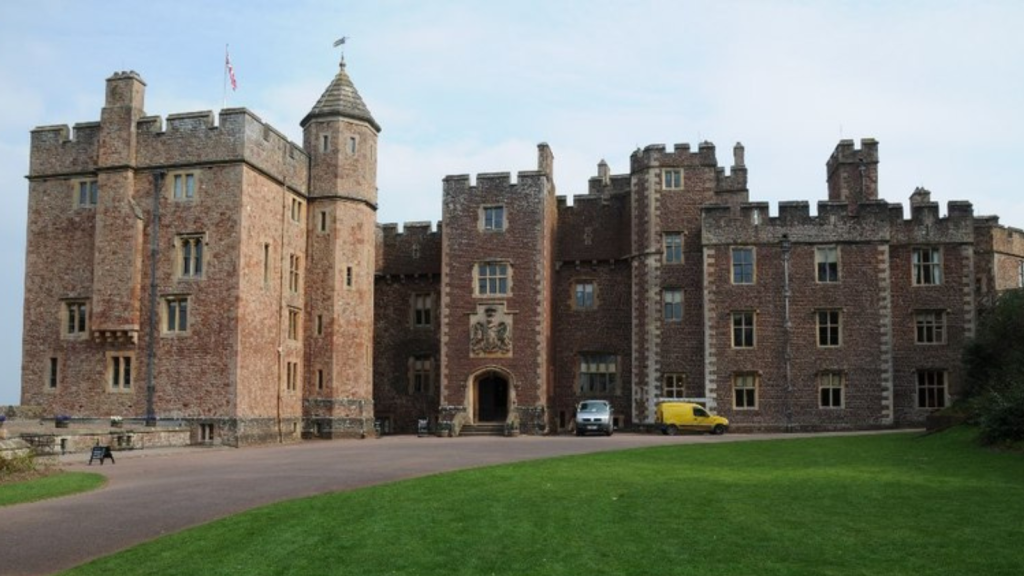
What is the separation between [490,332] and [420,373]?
219 inches

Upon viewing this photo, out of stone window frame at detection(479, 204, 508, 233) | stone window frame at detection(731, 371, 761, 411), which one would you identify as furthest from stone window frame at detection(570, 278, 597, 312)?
stone window frame at detection(731, 371, 761, 411)

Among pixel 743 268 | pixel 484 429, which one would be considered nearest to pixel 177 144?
pixel 484 429

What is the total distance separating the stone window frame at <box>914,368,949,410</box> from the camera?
41375mm

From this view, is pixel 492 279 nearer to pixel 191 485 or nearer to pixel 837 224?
pixel 837 224

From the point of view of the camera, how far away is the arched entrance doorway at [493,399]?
46125 mm

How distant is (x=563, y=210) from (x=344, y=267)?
1217 cm

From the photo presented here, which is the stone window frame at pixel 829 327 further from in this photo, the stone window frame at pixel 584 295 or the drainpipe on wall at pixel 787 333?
the stone window frame at pixel 584 295

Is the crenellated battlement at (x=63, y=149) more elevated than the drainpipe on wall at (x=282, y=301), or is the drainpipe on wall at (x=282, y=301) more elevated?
the crenellated battlement at (x=63, y=149)

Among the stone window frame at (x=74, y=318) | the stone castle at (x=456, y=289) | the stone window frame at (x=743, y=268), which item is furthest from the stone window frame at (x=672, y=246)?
the stone window frame at (x=74, y=318)

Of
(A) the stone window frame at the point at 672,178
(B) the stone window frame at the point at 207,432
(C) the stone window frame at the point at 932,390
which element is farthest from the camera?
(A) the stone window frame at the point at 672,178

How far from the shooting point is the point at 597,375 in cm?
4544

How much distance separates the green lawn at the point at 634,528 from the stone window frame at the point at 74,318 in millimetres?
22702

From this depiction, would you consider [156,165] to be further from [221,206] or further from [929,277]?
[929,277]

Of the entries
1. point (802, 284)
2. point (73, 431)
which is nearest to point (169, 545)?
point (73, 431)
